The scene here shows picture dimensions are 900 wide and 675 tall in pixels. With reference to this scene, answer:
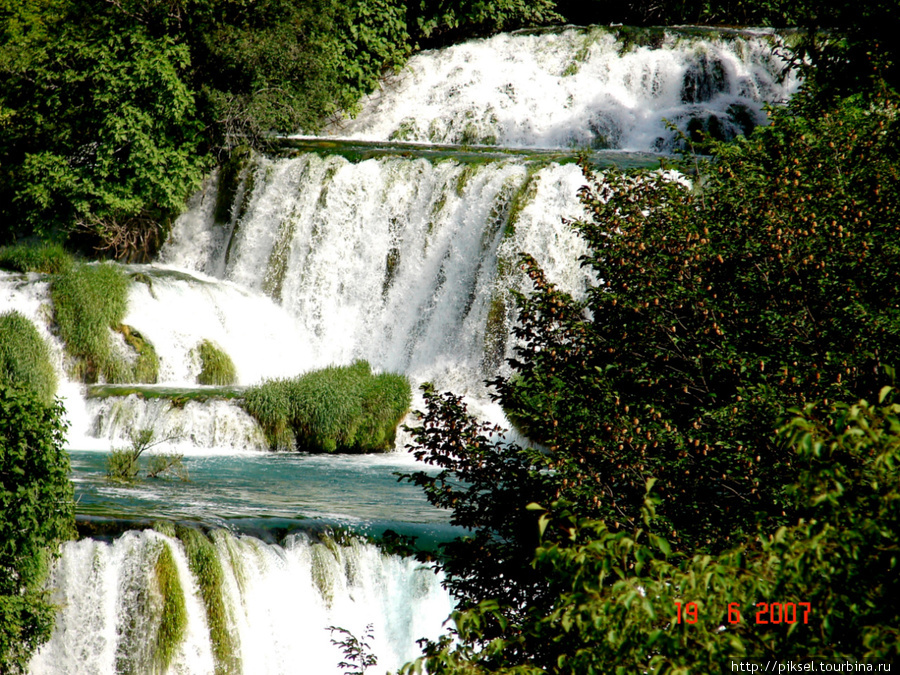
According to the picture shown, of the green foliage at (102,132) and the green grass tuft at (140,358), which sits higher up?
the green foliage at (102,132)

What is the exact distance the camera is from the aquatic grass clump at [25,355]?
1557cm

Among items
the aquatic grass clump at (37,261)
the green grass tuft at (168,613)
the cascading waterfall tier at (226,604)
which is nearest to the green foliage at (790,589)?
the cascading waterfall tier at (226,604)

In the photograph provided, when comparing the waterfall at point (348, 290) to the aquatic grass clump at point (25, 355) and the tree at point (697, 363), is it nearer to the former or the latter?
the aquatic grass clump at point (25, 355)

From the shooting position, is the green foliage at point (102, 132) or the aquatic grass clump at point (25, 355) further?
the green foliage at point (102, 132)

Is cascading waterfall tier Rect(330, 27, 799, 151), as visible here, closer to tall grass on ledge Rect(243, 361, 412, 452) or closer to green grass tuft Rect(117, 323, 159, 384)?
green grass tuft Rect(117, 323, 159, 384)

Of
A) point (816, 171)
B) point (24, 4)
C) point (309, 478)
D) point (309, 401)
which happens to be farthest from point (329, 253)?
point (816, 171)

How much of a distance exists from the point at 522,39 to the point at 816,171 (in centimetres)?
2282

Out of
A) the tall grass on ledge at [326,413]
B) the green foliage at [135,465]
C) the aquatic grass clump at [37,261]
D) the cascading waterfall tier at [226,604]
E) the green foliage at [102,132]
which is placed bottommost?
the cascading waterfall tier at [226,604]

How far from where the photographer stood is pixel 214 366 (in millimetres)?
17750

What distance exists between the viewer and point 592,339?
19.0 ft

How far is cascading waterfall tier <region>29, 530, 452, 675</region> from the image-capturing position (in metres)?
8.41

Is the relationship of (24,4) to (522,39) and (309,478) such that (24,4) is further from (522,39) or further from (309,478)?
(309,478)
